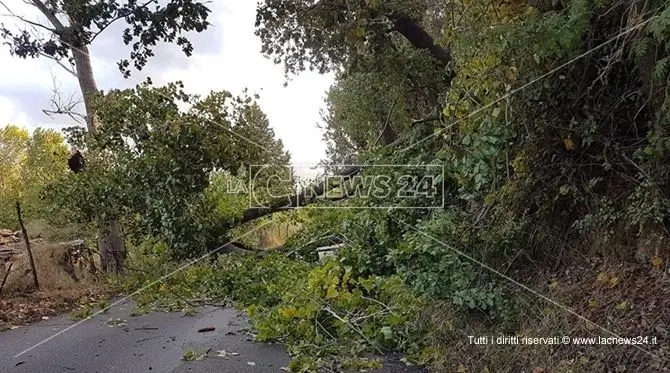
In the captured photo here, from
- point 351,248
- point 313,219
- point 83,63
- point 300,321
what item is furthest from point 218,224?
point 83,63

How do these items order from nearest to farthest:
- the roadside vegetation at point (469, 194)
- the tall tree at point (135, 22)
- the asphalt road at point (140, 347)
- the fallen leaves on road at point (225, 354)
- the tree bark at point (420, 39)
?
the roadside vegetation at point (469, 194) < the asphalt road at point (140, 347) < the fallen leaves on road at point (225, 354) < the tall tree at point (135, 22) < the tree bark at point (420, 39)

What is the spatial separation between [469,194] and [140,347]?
8.86 feet

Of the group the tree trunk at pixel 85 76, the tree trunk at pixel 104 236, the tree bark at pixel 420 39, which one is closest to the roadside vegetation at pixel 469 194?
the tree bark at pixel 420 39

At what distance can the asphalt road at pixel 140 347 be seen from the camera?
3.10 metres

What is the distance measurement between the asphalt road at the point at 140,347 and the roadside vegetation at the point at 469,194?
9.1 inches

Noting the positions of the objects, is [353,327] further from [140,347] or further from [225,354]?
[140,347]

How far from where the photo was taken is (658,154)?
86.7 inches

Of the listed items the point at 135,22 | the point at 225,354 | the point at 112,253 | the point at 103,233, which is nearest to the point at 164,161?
the point at 135,22

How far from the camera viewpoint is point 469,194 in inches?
125

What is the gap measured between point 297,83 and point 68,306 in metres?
4.82

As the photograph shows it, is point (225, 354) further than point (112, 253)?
No

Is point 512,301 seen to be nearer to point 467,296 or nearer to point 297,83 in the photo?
point 467,296

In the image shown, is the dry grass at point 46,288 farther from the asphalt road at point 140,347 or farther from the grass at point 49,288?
the asphalt road at point 140,347

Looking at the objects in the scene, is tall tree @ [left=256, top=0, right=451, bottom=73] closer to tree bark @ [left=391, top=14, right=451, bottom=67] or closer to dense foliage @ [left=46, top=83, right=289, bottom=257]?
tree bark @ [left=391, top=14, right=451, bottom=67]
